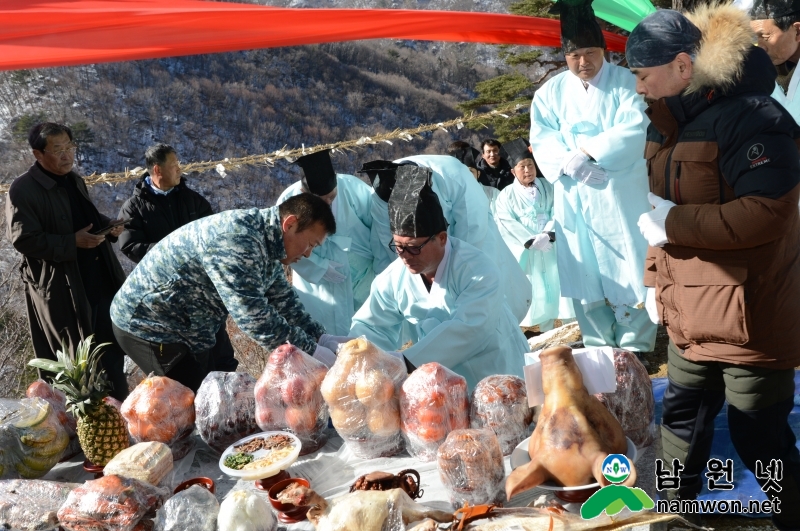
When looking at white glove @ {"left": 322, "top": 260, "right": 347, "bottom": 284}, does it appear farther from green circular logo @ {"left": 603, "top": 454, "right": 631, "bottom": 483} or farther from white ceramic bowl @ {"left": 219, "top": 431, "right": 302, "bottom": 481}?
green circular logo @ {"left": 603, "top": 454, "right": 631, "bottom": 483}

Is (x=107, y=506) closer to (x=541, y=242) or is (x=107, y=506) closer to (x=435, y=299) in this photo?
(x=435, y=299)

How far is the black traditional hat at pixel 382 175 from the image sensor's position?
396cm

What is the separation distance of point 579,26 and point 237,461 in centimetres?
312

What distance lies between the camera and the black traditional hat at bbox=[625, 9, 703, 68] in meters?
2.09

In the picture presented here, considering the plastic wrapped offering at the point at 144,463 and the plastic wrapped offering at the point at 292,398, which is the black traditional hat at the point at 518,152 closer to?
the plastic wrapped offering at the point at 292,398

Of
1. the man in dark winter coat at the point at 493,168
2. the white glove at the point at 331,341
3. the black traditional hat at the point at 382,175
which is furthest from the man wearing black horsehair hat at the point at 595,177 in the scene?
the man in dark winter coat at the point at 493,168

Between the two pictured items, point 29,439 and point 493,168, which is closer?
point 29,439

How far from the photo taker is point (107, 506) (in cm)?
186

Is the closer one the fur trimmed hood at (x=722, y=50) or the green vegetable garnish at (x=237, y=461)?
the fur trimmed hood at (x=722, y=50)

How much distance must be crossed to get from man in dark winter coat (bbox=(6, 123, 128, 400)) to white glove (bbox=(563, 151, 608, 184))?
2.61 metres

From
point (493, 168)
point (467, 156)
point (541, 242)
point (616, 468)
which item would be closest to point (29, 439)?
point (616, 468)

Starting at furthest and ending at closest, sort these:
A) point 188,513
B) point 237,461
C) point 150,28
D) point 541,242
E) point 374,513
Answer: point 541,242
point 150,28
point 237,461
point 188,513
point 374,513

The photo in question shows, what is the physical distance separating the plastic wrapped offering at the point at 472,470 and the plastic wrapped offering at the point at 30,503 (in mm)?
1030

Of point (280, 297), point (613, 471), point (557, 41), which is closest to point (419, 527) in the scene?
point (613, 471)
